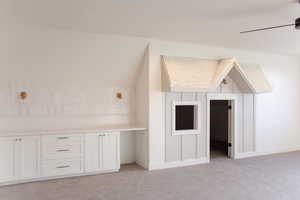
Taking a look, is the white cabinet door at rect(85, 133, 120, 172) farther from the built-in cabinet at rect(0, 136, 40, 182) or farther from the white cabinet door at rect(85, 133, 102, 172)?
the built-in cabinet at rect(0, 136, 40, 182)

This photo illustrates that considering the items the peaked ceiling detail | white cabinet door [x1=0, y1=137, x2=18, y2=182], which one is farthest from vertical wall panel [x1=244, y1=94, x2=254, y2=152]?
white cabinet door [x1=0, y1=137, x2=18, y2=182]

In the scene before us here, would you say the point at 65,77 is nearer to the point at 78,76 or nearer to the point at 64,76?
the point at 64,76

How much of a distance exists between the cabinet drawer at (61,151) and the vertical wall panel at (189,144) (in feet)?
7.25

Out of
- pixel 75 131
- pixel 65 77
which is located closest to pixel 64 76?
pixel 65 77

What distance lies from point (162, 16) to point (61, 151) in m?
2.99

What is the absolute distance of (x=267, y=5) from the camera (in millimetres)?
3381

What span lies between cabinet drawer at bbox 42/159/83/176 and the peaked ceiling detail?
233cm

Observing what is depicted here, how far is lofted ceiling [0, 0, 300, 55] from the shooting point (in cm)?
337

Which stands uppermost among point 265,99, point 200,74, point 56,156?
point 200,74

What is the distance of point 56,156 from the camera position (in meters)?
4.80

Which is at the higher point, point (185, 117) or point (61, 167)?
point (185, 117)

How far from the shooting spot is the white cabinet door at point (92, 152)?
506cm

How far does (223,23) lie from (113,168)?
339 centimetres

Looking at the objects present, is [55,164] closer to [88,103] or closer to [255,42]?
[88,103]
